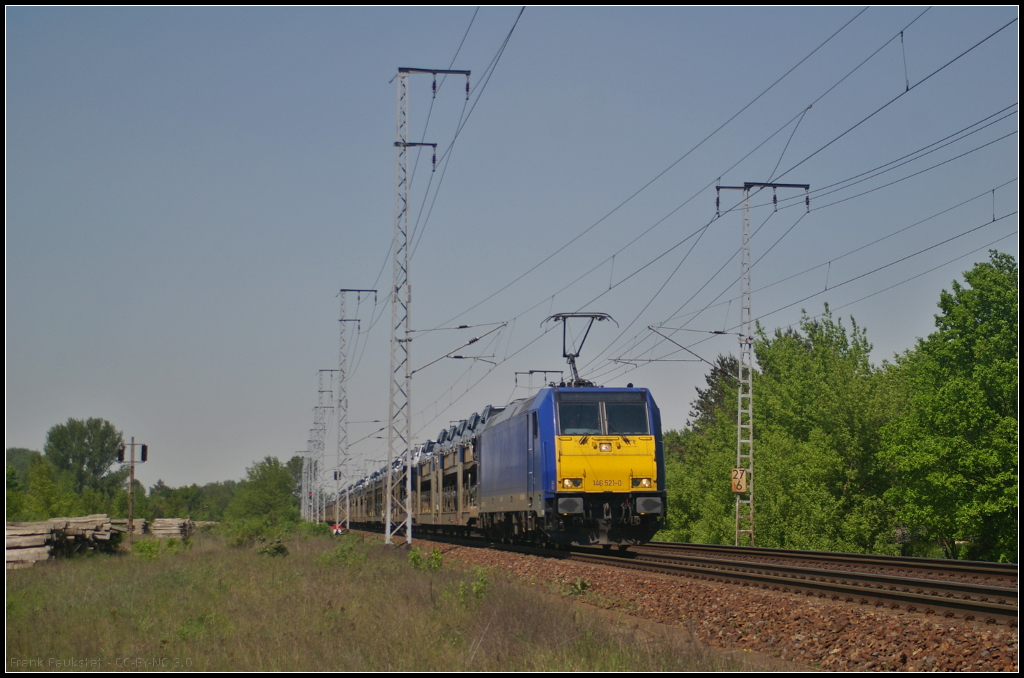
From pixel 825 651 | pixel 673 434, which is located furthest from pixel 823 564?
pixel 673 434

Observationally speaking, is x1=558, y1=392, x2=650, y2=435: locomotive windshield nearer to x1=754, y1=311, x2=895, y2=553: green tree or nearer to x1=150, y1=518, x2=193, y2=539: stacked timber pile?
x1=754, y1=311, x2=895, y2=553: green tree

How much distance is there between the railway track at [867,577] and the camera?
37.5 feet

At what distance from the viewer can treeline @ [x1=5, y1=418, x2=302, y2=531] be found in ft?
214

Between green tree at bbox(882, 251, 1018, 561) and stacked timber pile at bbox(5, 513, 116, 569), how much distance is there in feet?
89.2

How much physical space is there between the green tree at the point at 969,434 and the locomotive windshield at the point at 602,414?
1402cm

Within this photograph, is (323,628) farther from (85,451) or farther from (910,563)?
(85,451)

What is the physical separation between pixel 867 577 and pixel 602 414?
27.4ft

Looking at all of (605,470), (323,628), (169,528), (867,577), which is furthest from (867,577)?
(169,528)

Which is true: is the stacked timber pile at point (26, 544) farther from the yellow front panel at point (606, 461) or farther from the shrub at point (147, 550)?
the yellow front panel at point (606, 461)


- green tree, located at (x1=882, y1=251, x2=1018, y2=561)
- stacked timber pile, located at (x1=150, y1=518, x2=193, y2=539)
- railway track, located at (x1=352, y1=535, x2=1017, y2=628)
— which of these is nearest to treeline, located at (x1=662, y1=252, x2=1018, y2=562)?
green tree, located at (x1=882, y1=251, x2=1018, y2=561)

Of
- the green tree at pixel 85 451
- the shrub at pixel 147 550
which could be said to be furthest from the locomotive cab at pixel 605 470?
the green tree at pixel 85 451

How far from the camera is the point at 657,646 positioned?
377 inches

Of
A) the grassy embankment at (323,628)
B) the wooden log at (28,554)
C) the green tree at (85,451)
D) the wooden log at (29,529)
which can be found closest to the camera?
the grassy embankment at (323,628)

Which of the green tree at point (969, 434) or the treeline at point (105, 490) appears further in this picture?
the treeline at point (105, 490)
